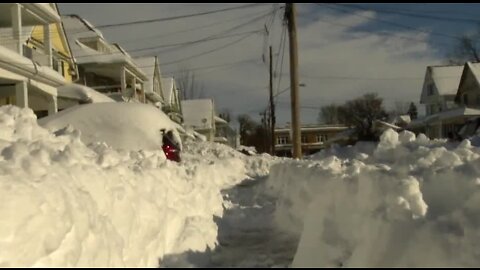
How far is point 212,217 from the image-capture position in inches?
419

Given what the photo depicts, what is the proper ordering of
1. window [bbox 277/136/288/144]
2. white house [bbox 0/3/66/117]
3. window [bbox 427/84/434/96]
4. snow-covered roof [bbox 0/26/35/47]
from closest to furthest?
1. white house [bbox 0/3/66/117]
2. snow-covered roof [bbox 0/26/35/47]
3. window [bbox 427/84/434/96]
4. window [bbox 277/136/288/144]

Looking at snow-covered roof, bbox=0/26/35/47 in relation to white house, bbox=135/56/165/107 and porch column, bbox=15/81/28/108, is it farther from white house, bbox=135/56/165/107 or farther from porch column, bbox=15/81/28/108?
white house, bbox=135/56/165/107

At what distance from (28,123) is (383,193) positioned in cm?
544

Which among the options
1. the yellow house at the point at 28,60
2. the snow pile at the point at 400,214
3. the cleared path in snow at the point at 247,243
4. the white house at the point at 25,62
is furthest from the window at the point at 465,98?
the snow pile at the point at 400,214

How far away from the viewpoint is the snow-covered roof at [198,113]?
7338 centimetres

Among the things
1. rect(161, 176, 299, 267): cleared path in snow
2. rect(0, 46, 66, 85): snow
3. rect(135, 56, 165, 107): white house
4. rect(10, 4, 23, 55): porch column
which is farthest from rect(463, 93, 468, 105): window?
rect(161, 176, 299, 267): cleared path in snow

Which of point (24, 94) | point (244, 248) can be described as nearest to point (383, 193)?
point (244, 248)

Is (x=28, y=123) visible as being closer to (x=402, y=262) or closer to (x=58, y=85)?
(x=402, y=262)

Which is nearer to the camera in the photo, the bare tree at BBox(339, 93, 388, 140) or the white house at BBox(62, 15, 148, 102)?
the white house at BBox(62, 15, 148, 102)

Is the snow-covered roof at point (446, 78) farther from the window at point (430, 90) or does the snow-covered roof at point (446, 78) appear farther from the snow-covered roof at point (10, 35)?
the snow-covered roof at point (10, 35)

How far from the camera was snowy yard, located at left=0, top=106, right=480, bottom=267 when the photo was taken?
491 cm

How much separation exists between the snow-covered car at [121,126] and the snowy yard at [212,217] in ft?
23.0

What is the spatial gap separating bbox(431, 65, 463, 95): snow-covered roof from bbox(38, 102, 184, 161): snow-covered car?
42.9 m

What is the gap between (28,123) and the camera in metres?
8.92
